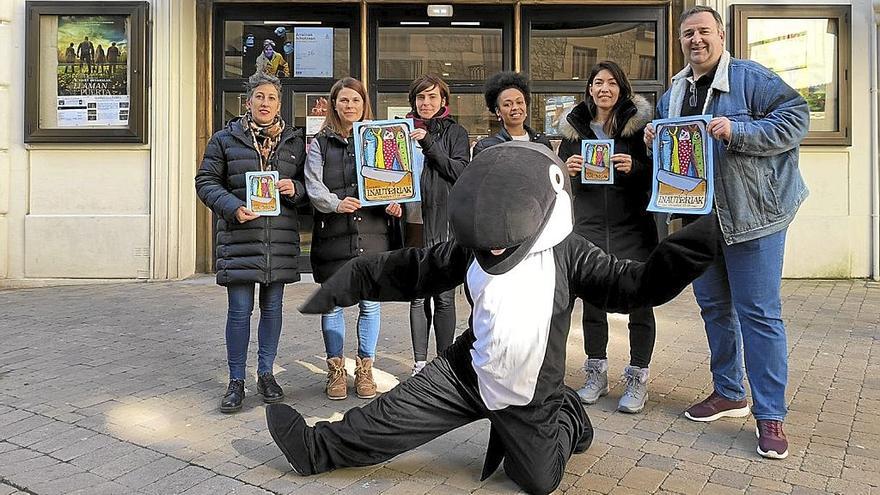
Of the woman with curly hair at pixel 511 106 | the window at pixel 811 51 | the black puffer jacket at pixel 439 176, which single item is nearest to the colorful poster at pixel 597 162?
the woman with curly hair at pixel 511 106

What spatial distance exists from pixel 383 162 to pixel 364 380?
51.9 inches

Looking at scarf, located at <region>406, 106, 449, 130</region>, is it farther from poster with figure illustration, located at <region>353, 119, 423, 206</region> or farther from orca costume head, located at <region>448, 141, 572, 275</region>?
orca costume head, located at <region>448, 141, 572, 275</region>

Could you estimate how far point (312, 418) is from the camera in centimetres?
427

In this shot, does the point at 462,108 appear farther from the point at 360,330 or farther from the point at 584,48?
the point at 360,330

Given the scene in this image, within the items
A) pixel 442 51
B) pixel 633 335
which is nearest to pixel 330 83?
pixel 442 51

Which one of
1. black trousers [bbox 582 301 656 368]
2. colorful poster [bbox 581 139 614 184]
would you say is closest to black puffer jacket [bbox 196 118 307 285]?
colorful poster [bbox 581 139 614 184]

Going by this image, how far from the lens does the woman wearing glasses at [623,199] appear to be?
4320 millimetres

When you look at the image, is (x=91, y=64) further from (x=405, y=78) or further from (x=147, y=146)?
(x=405, y=78)

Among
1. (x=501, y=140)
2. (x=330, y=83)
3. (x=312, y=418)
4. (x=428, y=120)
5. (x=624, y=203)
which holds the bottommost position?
(x=312, y=418)

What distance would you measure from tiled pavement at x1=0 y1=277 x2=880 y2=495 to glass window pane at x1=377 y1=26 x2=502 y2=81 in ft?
13.6

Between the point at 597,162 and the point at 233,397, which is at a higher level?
the point at 597,162

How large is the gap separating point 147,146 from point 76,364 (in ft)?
14.2

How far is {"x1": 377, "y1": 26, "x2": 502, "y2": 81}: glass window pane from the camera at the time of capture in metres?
9.83

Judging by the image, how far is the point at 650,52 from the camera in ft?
32.1
